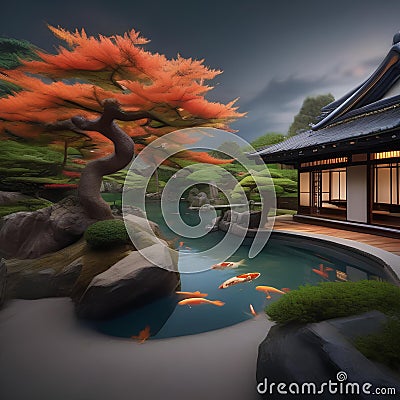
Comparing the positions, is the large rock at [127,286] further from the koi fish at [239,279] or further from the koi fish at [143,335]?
the koi fish at [239,279]

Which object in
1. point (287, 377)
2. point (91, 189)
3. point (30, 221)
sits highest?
point (91, 189)

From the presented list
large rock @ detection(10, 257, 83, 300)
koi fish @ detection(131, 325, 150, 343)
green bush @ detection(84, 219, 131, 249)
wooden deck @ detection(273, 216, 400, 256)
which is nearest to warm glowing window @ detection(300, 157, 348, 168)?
wooden deck @ detection(273, 216, 400, 256)

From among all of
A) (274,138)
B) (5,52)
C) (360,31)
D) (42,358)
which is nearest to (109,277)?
(42,358)

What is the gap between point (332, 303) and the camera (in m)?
1.84

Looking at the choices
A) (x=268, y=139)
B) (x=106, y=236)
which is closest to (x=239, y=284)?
(x=106, y=236)

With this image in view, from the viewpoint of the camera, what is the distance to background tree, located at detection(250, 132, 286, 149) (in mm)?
13570

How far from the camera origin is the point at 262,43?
4.42m

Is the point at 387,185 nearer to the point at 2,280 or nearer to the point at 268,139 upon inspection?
the point at 268,139

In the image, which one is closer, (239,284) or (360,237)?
(239,284)

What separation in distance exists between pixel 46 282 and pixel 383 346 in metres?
4.06

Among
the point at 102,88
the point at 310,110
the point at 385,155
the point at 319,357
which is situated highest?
the point at 310,110

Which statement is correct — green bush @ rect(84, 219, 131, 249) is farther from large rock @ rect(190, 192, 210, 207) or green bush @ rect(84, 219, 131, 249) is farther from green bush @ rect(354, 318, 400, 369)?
large rock @ rect(190, 192, 210, 207)

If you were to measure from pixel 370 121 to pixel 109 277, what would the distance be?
21.5 ft

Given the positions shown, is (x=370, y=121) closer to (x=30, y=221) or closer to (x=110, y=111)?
(x=110, y=111)
